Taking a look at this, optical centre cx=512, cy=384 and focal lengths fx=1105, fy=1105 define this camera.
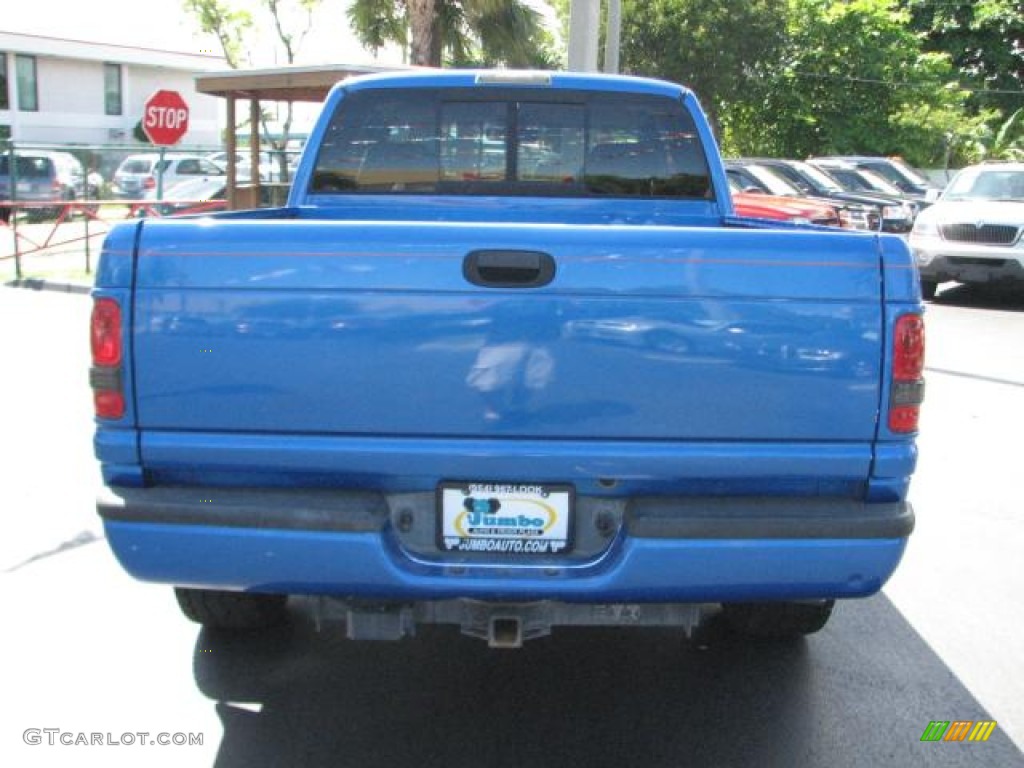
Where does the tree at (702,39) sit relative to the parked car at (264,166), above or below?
above

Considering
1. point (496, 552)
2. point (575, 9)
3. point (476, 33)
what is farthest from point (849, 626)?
point (476, 33)

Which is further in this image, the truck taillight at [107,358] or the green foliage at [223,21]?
the green foliage at [223,21]

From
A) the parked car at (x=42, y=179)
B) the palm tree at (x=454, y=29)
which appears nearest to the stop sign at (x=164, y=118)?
the palm tree at (x=454, y=29)

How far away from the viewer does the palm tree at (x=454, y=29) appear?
66.3ft

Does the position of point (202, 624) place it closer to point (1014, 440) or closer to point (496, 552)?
point (496, 552)

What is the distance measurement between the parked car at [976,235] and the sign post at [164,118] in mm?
10861

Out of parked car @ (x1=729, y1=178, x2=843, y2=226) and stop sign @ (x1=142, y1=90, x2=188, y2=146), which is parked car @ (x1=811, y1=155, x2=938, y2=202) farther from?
stop sign @ (x1=142, y1=90, x2=188, y2=146)

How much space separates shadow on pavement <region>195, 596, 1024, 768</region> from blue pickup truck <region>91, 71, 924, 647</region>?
2.17 feet

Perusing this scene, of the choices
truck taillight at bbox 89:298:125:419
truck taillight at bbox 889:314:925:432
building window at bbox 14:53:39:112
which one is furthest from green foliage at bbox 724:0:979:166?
truck taillight at bbox 89:298:125:419

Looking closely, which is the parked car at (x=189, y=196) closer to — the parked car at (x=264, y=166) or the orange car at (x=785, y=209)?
the parked car at (x=264, y=166)

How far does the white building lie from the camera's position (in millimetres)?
41625

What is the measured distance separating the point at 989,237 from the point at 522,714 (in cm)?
1303

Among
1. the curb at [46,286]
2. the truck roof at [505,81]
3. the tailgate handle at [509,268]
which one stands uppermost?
the truck roof at [505,81]

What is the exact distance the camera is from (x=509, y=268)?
298cm
